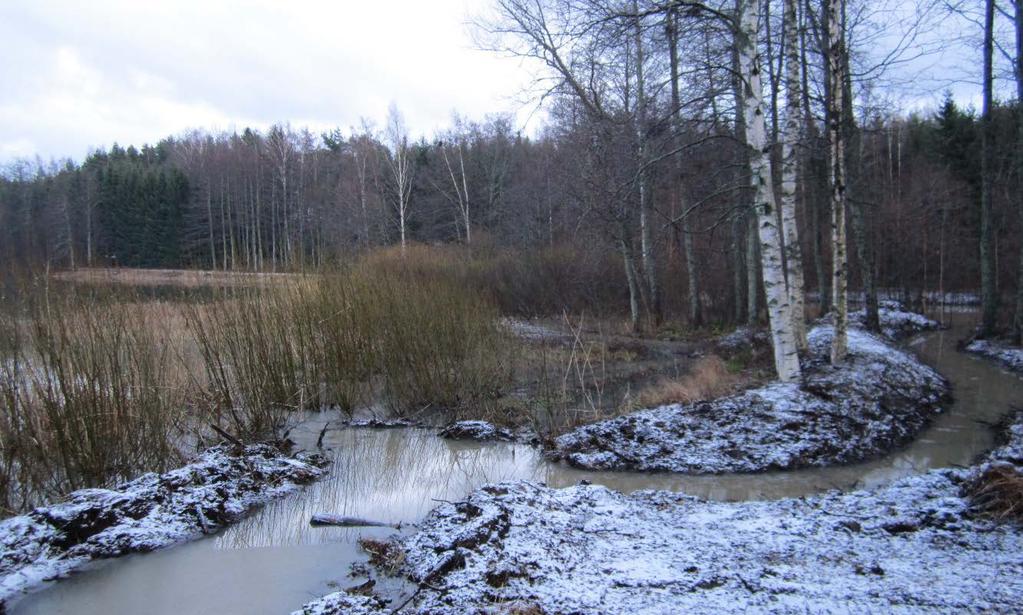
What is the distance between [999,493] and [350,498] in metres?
5.44

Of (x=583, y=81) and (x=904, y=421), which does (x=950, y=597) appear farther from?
(x=583, y=81)

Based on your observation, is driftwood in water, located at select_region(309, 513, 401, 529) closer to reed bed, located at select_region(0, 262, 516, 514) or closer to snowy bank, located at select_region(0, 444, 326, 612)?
snowy bank, located at select_region(0, 444, 326, 612)

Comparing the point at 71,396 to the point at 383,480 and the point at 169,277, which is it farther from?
the point at 383,480

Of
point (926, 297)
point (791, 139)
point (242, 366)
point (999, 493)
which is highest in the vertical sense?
point (791, 139)

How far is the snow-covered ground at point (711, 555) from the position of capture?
3523 millimetres

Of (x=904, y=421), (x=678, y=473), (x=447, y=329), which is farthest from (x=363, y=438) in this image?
(x=904, y=421)

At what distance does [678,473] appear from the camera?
22.6 ft

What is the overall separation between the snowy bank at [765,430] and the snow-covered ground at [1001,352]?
4447 mm

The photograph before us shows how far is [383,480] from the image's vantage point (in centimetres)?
666

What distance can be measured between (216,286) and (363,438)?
266 cm

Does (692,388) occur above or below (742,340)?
below

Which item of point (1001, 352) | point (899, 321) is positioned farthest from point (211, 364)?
point (899, 321)

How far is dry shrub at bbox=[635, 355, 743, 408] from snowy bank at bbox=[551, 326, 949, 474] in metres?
0.47

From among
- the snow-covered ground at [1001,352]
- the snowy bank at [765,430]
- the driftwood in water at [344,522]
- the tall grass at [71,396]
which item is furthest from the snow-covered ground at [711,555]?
the snow-covered ground at [1001,352]
